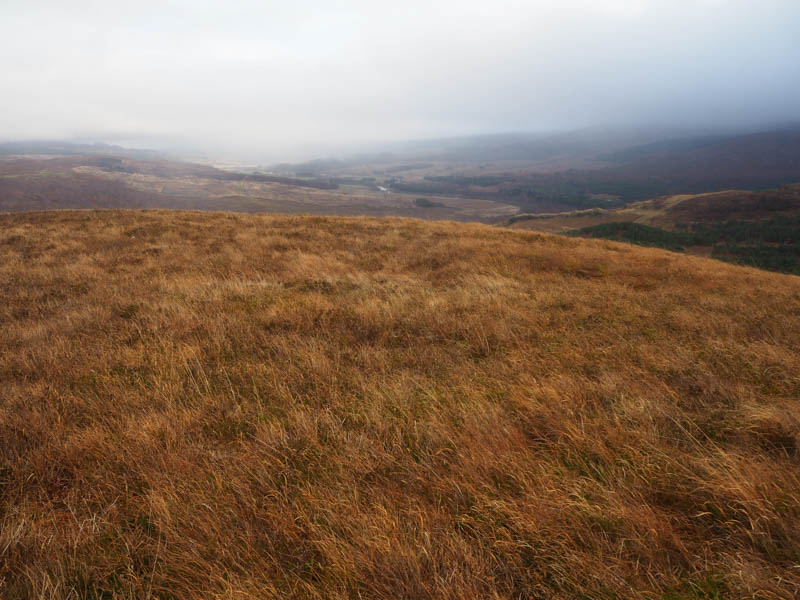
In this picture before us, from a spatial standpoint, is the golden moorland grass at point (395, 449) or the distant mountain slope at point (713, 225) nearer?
the golden moorland grass at point (395, 449)

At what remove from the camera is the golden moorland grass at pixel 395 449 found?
1938 millimetres

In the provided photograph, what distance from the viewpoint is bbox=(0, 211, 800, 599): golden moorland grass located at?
1938 mm

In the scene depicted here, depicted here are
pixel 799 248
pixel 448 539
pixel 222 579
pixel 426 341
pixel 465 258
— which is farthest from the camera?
pixel 799 248

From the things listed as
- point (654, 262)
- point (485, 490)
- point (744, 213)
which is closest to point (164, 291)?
point (485, 490)

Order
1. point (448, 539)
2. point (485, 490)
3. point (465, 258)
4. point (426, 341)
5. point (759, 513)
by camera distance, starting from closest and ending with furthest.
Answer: point (448, 539) < point (759, 513) < point (485, 490) < point (426, 341) < point (465, 258)

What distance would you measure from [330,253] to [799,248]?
85282 millimetres

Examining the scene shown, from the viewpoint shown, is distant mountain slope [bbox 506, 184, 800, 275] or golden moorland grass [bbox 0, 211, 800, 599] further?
distant mountain slope [bbox 506, 184, 800, 275]

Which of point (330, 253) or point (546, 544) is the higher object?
point (330, 253)

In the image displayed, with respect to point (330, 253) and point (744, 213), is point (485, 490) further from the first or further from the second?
point (744, 213)

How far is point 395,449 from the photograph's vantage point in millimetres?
2920

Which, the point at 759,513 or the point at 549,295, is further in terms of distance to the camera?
the point at 549,295

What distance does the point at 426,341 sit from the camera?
18.0 feet

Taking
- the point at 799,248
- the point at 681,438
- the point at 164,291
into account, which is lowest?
the point at 799,248

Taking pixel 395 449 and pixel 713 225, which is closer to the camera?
pixel 395 449
